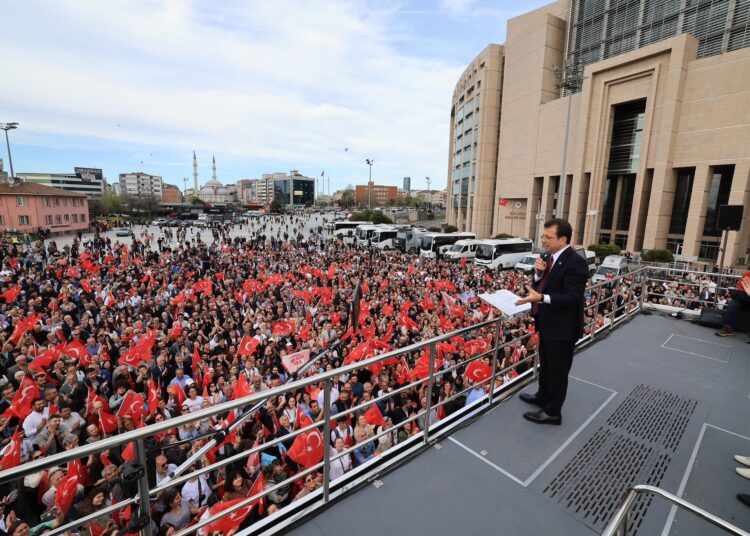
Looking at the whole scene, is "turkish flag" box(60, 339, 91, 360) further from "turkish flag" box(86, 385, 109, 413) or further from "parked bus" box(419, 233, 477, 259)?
"parked bus" box(419, 233, 477, 259)

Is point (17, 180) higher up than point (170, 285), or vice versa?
point (17, 180)

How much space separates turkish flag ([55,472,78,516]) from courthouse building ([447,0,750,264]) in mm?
26409

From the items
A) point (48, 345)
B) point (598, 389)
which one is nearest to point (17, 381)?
point (48, 345)

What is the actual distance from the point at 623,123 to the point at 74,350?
4204 centimetres

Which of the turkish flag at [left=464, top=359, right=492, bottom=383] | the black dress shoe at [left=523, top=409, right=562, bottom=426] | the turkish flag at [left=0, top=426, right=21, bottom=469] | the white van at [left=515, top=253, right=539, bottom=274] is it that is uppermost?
the black dress shoe at [left=523, top=409, right=562, bottom=426]

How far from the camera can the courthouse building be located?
2758 cm

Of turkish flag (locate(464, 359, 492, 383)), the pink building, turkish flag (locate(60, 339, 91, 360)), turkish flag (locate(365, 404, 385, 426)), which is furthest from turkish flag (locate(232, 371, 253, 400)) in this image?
the pink building

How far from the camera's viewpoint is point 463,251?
3038cm

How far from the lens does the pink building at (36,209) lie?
40.3m

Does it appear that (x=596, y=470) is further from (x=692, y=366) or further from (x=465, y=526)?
(x=692, y=366)

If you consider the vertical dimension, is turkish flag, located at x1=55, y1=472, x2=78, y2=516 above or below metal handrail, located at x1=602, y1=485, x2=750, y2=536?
below

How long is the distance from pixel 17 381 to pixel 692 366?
11.6m

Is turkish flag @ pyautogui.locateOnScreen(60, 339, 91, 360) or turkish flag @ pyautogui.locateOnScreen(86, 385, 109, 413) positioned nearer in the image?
turkish flag @ pyautogui.locateOnScreen(86, 385, 109, 413)

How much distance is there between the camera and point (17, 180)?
4388 cm
